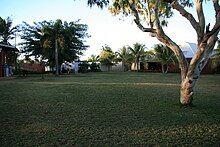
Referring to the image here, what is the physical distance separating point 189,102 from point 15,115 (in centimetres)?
608

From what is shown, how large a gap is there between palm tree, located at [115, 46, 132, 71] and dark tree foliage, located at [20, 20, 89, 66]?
52.3ft

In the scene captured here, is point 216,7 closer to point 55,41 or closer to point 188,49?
point 55,41

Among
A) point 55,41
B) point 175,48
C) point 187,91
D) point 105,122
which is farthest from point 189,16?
point 55,41

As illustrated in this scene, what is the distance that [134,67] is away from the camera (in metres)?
62.7

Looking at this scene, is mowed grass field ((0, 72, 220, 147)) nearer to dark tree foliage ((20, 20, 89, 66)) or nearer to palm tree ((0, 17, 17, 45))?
dark tree foliage ((20, 20, 89, 66))

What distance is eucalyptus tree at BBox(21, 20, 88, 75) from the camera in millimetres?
39125

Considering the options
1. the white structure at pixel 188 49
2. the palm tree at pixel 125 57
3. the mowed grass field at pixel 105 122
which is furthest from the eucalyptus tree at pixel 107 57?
the mowed grass field at pixel 105 122

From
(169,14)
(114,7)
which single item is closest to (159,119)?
(114,7)

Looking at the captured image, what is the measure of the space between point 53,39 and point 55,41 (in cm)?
76

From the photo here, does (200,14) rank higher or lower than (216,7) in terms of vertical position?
lower

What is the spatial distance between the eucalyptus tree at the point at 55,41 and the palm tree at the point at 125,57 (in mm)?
15982

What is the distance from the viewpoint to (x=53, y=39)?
39.8 metres

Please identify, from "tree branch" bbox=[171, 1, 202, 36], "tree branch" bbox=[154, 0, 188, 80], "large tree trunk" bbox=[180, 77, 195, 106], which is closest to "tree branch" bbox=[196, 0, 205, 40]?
"tree branch" bbox=[171, 1, 202, 36]

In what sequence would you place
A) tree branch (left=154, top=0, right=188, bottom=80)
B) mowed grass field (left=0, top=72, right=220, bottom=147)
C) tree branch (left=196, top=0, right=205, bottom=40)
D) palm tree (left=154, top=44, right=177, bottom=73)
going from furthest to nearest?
palm tree (left=154, top=44, right=177, bottom=73) < tree branch (left=154, top=0, right=188, bottom=80) < tree branch (left=196, top=0, right=205, bottom=40) < mowed grass field (left=0, top=72, right=220, bottom=147)
